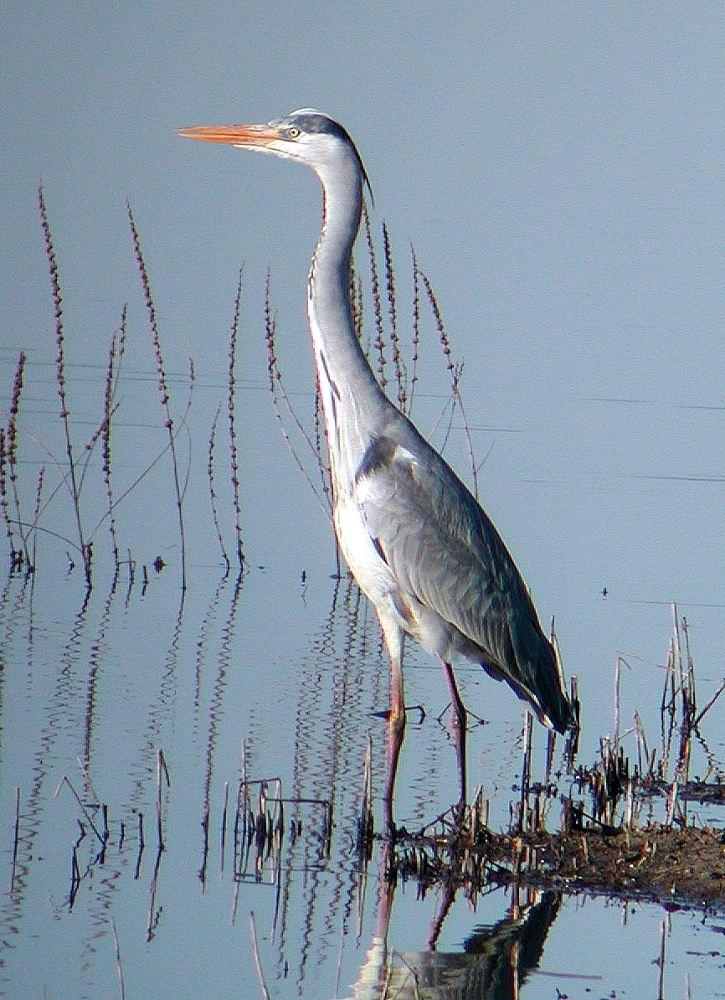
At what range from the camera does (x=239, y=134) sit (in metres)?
7.81

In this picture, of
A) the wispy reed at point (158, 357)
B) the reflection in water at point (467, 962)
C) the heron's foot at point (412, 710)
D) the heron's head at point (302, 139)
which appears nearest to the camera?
the reflection in water at point (467, 962)

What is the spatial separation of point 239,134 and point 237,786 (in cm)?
270

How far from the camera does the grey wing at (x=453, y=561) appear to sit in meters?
6.92

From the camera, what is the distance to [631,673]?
30.0 ft

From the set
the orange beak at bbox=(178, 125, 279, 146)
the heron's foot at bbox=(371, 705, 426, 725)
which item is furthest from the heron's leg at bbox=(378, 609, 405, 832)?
the orange beak at bbox=(178, 125, 279, 146)

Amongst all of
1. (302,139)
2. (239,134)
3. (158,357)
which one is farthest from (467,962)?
(158,357)

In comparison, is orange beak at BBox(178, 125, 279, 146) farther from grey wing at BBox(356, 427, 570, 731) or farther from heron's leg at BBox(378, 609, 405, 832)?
heron's leg at BBox(378, 609, 405, 832)

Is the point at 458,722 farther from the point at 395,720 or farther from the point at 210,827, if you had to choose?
the point at 210,827

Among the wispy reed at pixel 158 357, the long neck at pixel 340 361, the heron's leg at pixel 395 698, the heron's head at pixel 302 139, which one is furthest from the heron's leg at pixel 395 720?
the wispy reed at pixel 158 357

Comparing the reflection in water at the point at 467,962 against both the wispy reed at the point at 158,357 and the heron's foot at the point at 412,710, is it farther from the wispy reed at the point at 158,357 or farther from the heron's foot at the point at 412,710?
the wispy reed at the point at 158,357

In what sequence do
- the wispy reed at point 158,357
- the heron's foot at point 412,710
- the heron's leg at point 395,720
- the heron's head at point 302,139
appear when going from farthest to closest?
the wispy reed at point 158,357 → the heron's foot at point 412,710 → the heron's head at point 302,139 → the heron's leg at point 395,720

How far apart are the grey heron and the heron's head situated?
257 millimetres

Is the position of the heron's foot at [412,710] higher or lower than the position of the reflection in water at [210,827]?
higher

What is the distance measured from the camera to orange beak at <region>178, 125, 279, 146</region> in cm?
774
